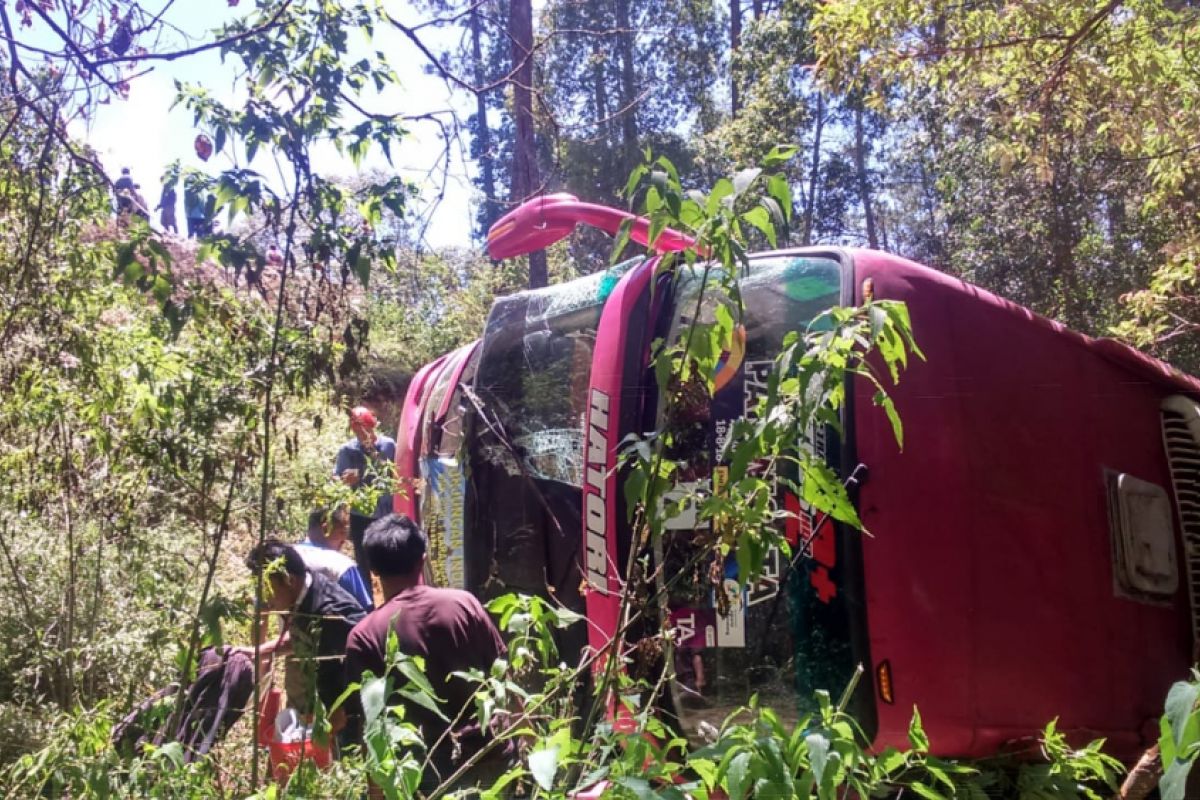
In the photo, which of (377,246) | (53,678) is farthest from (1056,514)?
(53,678)

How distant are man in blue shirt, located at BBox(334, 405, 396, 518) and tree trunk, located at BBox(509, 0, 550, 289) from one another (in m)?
1.02

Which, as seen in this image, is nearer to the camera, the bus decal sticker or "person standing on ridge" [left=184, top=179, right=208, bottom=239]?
"person standing on ridge" [left=184, top=179, right=208, bottom=239]

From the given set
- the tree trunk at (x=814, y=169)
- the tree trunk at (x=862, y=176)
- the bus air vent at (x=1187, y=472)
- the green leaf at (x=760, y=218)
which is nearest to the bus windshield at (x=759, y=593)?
the green leaf at (x=760, y=218)

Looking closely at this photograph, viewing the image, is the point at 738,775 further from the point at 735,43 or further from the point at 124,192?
the point at 735,43

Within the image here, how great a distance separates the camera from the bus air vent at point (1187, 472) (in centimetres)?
400

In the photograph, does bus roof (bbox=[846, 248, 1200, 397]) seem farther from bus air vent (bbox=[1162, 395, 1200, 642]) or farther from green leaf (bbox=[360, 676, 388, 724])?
green leaf (bbox=[360, 676, 388, 724])

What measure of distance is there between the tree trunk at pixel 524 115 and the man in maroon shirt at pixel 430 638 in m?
1.25

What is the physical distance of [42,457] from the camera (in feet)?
12.4

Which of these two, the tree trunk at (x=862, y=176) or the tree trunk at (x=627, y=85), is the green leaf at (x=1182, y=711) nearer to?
the tree trunk at (x=627, y=85)

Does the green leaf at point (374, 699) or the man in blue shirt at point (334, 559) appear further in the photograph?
the man in blue shirt at point (334, 559)

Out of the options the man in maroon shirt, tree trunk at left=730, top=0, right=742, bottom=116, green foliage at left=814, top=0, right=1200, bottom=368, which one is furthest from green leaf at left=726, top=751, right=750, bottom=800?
tree trunk at left=730, top=0, right=742, bottom=116

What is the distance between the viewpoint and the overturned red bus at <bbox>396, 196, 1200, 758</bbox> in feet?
10.7

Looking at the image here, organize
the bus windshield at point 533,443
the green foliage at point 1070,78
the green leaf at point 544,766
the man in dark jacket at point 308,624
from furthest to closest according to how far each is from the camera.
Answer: the green foliage at point 1070,78
the bus windshield at point 533,443
the man in dark jacket at point 308,624
the green leaf at point 544,766

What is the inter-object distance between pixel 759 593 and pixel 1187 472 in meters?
1.83
